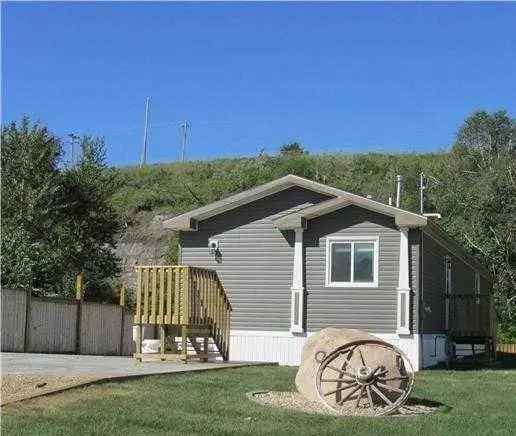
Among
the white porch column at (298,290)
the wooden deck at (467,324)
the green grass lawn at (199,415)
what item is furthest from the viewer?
the wooden deck at (467,324)

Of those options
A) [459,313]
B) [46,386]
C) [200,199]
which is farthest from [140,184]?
[46,386]

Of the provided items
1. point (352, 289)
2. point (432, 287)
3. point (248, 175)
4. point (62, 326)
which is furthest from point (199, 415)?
point (248, 175)

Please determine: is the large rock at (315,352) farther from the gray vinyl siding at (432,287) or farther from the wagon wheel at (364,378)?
the gray vinyl siding at (432,287)

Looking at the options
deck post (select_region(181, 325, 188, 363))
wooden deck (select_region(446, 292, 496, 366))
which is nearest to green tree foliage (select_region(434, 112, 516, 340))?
wooden deck (select_region(446, 292, 496, 366))

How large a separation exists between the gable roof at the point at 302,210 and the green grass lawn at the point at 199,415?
734cm

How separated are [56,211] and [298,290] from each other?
13.4 metres

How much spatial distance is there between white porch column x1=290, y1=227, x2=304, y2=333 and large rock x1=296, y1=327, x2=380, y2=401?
8885 mm

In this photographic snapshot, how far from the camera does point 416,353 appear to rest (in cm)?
1800

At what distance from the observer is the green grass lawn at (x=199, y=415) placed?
7.31 metres

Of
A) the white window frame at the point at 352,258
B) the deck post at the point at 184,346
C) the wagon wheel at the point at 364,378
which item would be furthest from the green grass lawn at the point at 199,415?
the white window frame at the point at 352,258

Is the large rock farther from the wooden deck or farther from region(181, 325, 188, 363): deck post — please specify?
the wooden deck

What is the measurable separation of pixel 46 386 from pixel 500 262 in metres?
29.0

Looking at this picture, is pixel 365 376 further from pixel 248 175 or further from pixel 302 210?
pixel 248 175

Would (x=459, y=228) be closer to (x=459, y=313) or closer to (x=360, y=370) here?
(x=459, y=313)
